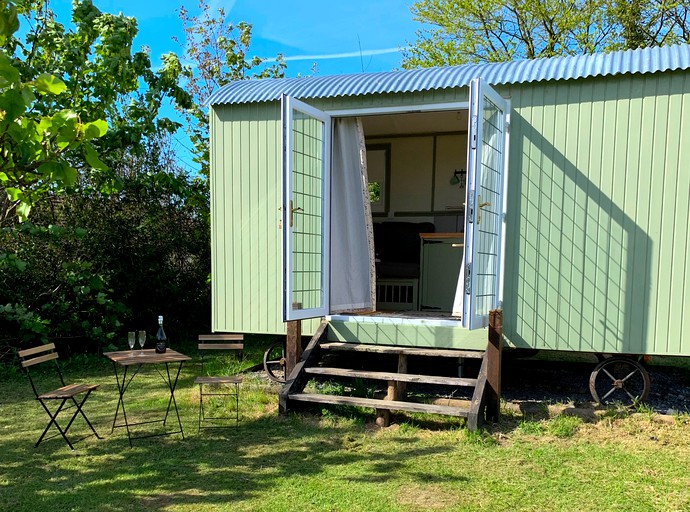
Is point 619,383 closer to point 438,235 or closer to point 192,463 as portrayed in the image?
point 438,235

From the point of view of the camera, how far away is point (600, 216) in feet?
14.8

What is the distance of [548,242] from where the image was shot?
4.66 metres

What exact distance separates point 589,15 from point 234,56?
351 inches

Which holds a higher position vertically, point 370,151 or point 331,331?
point 370,151

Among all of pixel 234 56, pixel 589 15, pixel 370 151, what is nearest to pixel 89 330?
pixel 370 151

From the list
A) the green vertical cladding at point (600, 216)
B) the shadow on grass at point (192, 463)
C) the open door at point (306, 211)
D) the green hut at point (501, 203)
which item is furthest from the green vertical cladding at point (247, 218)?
the green vertical cladding at point (600, 216)

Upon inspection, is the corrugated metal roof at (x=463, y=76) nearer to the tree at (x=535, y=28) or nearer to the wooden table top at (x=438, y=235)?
the wooden table top at (x=438, y=235)

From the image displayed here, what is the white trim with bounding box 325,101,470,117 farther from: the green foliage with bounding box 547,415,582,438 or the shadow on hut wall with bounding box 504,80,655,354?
the green foliage with bounding box 547,415,582,438

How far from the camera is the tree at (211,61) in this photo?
1121cm

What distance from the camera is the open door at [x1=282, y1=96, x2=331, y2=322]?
175 inches

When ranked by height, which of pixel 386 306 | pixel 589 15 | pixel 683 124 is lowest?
pixel 386 306

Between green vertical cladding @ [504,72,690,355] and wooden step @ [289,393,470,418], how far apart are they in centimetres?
106

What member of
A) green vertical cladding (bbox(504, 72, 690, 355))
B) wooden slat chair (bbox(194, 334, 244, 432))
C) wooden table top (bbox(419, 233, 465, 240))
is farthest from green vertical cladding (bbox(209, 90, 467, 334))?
green vertical cladding (bbox(504, 72, 690, 355))

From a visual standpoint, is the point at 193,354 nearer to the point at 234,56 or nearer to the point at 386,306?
the point at 386,306
